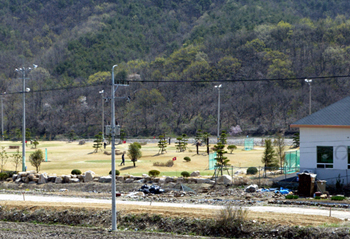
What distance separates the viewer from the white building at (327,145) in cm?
2934

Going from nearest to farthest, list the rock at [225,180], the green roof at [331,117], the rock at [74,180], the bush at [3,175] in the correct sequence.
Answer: the green roof at [331,117] < the rock at [225,180] < the rock at [74,180] < the bush at [3,175]

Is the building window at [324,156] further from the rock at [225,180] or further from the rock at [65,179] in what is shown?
the rock at [65,179]

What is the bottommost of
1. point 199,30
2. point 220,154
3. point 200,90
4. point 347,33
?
point 220,154

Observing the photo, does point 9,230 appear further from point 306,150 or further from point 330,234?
point 306,150

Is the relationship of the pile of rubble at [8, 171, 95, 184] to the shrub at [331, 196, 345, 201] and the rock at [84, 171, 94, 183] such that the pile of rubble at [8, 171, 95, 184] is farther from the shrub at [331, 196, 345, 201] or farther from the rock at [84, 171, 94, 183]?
the shrub at [331, 196, 345, 201]

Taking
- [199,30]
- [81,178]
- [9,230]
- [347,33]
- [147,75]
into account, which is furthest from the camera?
[199,30]

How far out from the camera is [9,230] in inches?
809

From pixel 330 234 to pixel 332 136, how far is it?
45.9 feet

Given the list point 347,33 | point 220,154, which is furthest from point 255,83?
point 220,154

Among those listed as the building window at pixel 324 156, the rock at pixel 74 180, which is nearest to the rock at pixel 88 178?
the rock at pixel 74 180

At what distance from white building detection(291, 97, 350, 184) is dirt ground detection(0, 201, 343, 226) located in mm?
10793

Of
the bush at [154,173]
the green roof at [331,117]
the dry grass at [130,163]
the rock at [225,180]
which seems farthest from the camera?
the dry grass at [130,163]

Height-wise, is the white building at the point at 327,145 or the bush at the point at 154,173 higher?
the white building at the point at 327,145

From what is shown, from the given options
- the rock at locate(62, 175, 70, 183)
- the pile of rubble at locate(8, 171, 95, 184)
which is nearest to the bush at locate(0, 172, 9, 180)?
the pile of rubble at locate(8, 171, 95, 184)
